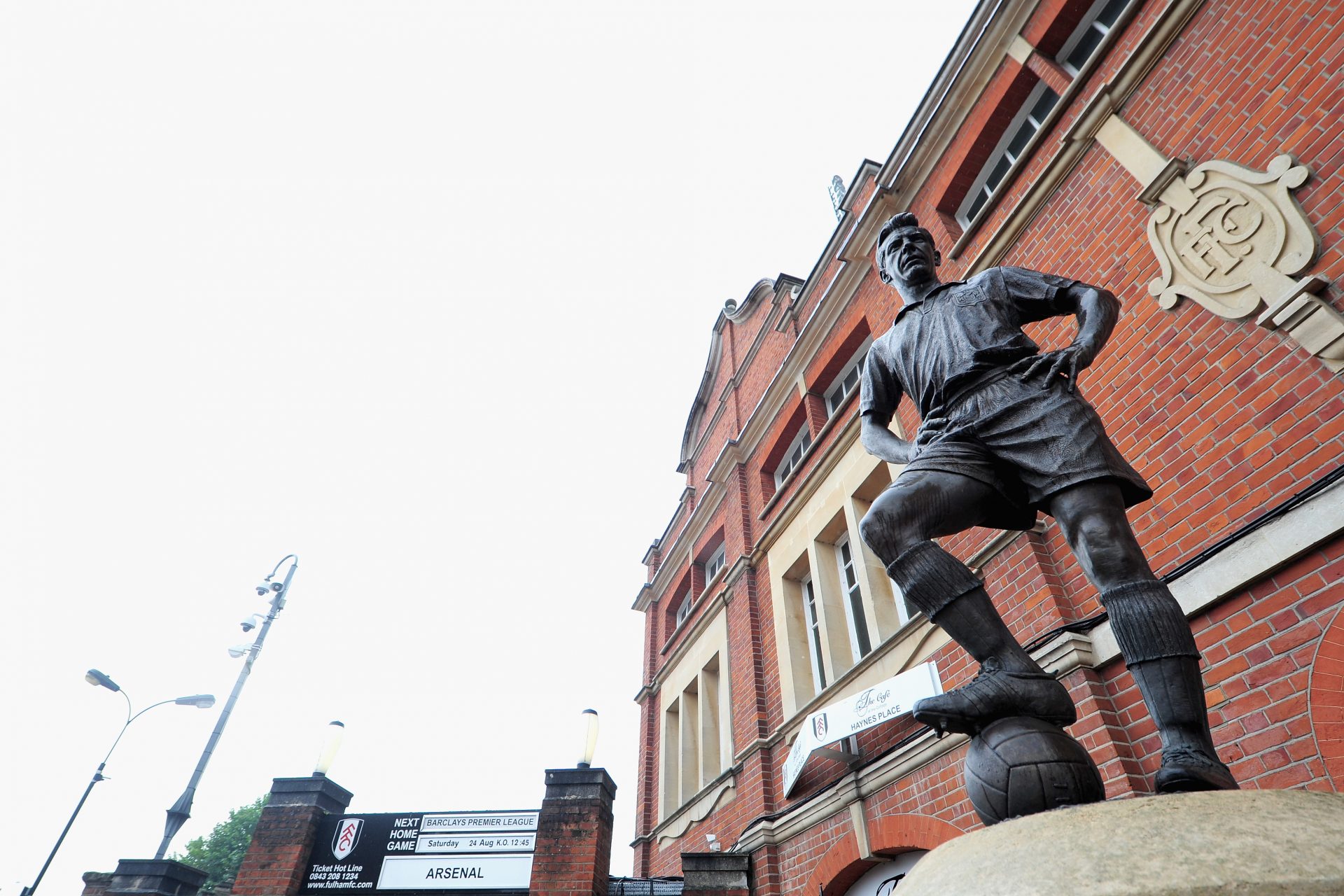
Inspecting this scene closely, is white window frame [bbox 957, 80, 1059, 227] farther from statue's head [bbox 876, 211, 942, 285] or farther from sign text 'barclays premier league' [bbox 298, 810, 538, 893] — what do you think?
sign text 'barclays premier league' [bbox 298, 810, 538, 893]

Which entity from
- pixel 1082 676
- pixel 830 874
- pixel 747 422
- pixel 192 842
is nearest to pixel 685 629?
pixel 747 422

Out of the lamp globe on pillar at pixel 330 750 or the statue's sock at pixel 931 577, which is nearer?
the statue's sock at pixel 931 577

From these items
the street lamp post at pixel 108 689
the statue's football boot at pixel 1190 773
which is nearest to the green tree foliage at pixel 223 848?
the street lamp post at pixel 108 689

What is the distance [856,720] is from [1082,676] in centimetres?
230

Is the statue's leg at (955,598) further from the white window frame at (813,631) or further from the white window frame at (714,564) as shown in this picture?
the white window frame at (714,564)

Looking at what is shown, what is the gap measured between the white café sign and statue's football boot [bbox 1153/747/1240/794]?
14.5 feet

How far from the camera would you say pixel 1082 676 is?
4906mm

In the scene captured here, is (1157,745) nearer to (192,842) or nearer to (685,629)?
(685,629)

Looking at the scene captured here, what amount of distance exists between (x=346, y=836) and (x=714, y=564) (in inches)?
294

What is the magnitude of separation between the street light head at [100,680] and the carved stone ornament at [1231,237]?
47.0 feet

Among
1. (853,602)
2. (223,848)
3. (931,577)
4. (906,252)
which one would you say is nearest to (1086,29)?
(906,252)

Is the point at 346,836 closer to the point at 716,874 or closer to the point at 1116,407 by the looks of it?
the point at 716,874

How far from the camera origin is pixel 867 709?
6656 mm

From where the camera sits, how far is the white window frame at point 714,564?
45.8 ft
